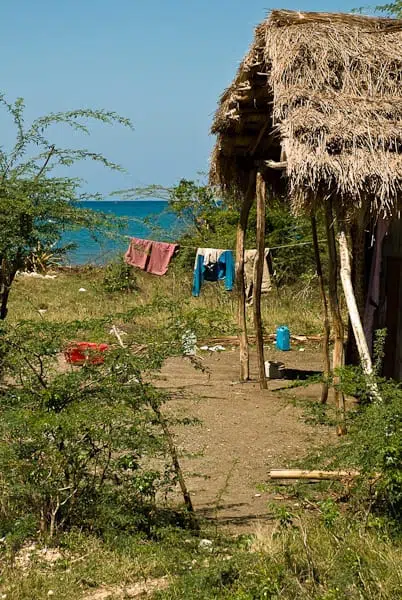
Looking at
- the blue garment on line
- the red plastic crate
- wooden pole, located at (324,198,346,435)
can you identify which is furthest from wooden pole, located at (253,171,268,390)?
the blue garment on line

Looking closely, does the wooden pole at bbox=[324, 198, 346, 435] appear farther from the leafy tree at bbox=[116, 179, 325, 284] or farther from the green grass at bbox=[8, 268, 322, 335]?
the leafy tree at bbox=[116, 179, 325, 284]

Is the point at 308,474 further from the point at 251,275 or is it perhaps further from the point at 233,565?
the point at 251,275

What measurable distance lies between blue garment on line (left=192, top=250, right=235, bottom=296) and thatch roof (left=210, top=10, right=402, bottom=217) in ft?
21.0

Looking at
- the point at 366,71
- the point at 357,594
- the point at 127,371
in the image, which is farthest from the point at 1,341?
the point at 366,71

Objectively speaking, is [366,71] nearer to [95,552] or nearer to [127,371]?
[127,371]

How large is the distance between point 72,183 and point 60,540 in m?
4.84

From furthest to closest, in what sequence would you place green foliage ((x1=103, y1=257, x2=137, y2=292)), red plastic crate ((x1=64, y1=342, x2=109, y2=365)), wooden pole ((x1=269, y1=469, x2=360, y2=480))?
green foliage ((x1=103, y1=257, x2=137, y2=292)) < wooden pole ((x1=269, y1=469, x2=360, y2=480)) < red plastic crate ((x1=64, y1=342, x2=109, y2=365))

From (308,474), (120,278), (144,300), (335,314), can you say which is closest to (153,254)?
(144,300)

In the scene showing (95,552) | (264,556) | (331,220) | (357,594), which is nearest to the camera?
(357,594)

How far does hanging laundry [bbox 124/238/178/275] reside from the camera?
64.1 ft

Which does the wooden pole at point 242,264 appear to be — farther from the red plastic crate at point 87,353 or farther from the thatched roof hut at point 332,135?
the red plastic crate at point 87,353

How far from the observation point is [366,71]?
31.0ft

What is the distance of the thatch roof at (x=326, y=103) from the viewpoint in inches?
328

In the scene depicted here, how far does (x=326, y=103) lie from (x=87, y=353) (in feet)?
12.4
